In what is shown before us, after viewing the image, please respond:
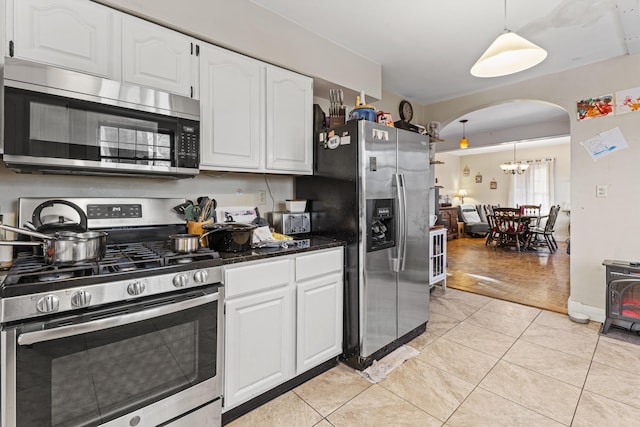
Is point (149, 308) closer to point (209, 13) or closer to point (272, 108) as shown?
point (272, 108)

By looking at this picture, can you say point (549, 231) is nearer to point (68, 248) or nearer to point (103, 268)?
point (103, 268)

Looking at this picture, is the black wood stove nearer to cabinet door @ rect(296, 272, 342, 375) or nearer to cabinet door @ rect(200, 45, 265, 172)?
cabinet door @ rect(296, 272, 342, 375)

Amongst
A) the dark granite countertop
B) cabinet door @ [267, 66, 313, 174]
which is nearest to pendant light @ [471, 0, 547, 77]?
cabinet door @ [267, 66, 313, 174]

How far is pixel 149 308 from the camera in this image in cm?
127

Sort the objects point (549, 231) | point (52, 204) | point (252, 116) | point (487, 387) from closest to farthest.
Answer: point (52, 204)
point (487, 387)
point (252, 116)
point (549, 231)

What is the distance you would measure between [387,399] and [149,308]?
141 cm

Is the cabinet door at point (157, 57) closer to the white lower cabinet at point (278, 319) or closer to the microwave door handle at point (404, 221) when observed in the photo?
the white lower cabinet at point (278, 319)

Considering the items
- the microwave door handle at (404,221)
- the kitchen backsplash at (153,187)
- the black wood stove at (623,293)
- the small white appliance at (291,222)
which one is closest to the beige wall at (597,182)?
the black wood stove at (623,293)

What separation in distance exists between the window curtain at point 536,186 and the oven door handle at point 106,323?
9.64m

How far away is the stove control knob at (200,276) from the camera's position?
1414 millimetres

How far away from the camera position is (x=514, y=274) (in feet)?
15.4

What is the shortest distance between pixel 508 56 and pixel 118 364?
2440 mm

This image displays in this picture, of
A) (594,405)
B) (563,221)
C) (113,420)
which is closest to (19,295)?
(113,420)


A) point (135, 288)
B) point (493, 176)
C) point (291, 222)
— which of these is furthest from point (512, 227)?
point (135, 288)
